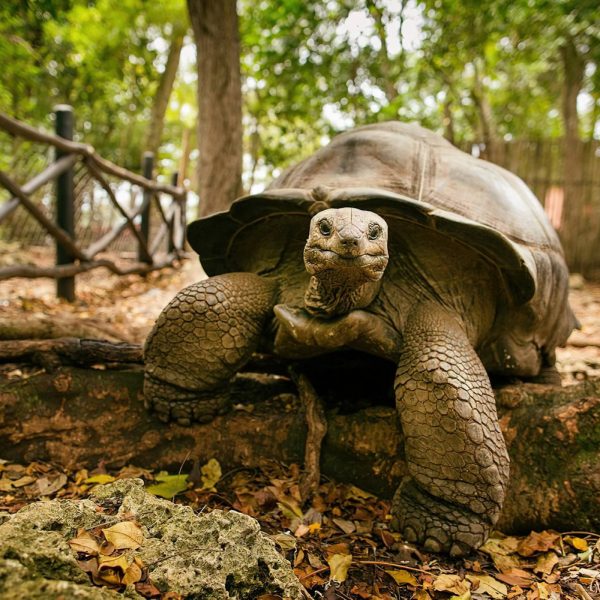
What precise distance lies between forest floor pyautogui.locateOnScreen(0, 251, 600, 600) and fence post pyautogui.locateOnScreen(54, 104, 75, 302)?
3602 mm

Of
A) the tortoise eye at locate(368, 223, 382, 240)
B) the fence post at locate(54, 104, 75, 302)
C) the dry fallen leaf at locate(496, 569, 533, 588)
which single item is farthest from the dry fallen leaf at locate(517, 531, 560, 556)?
the fence post at locate(54, 104, 75, 302)

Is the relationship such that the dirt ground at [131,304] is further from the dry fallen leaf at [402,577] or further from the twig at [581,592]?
the dry fallen leaf at [402,577]

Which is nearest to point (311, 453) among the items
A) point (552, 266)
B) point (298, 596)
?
point (298, 596)

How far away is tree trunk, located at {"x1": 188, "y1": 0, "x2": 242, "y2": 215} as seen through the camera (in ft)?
17.3

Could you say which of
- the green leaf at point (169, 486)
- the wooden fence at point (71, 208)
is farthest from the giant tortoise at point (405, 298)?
the wooden fence at point (71, 208)

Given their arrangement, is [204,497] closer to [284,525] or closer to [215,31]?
[284,525]

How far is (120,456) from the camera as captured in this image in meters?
2.34

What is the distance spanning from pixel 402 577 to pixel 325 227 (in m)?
1.21

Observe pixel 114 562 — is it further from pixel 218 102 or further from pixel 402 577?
pixel 218 102

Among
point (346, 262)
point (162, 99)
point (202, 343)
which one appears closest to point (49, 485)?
point (202, 343)

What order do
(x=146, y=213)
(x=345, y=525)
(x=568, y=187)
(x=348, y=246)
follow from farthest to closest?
(x=568, y=187), (x=146, y=213), (x=345, y=525), (x=348, y=246)

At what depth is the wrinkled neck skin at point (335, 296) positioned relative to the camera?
A: 1963mm

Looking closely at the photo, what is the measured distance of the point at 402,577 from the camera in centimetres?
171

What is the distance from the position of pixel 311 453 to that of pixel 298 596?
38.6 inches
